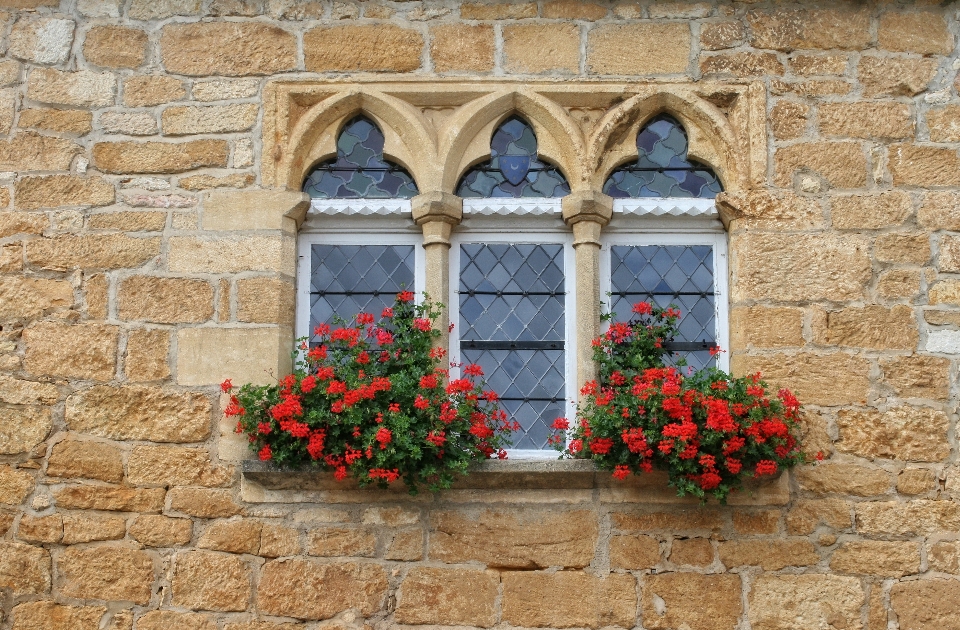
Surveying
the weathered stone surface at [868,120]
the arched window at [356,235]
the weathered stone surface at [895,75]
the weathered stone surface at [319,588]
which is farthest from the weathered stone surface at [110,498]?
the weathered stone surface at [895,75]

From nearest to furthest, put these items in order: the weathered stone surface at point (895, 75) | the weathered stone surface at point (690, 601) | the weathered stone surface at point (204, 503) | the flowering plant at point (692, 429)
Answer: the flowering plant at point (692, 429) → the weathered stone surface at point (690, 601) → the weathered stone surface at point (204, 503) → the weathered stone surface at point (895, 75)

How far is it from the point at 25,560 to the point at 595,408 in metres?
2.40

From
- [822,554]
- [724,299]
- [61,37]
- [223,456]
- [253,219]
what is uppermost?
[61,37]

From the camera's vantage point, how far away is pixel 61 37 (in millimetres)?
4840

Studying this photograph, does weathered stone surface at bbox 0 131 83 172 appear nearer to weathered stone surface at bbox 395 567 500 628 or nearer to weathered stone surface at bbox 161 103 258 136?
weathered stone surface at bbox 161 103 258 136

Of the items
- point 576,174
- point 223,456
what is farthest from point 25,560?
point 576,174

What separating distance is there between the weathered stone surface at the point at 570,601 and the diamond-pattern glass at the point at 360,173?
5.95 feet

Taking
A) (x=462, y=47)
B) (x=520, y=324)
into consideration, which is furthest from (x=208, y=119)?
(x=520, y=324)

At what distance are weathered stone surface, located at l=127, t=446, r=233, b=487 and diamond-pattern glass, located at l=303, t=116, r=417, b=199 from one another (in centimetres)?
128

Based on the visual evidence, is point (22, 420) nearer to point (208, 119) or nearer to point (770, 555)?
point (208, 119)

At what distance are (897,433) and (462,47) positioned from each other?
251 cm

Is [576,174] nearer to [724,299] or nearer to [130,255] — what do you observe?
[724,299]

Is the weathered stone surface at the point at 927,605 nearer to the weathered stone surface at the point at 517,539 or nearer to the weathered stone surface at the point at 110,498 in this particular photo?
the weathered stone surface at the point at 517,539

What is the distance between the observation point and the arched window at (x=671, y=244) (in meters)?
4.79
